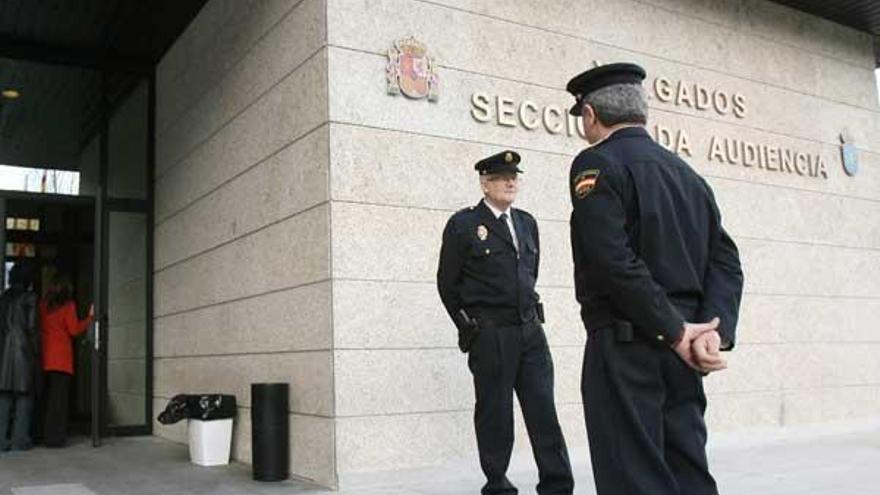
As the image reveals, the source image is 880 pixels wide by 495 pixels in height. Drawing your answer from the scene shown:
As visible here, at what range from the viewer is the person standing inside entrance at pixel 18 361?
7.66 meters

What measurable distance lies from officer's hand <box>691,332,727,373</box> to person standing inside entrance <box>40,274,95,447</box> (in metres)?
7.19

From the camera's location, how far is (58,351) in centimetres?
812

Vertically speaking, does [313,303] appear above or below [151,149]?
below

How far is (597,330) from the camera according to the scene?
2.48 m

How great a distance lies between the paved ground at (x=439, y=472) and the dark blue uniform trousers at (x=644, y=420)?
2.54 meters

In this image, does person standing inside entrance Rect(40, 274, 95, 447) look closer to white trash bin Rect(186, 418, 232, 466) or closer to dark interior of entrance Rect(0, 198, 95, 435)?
dark interior of entrance Rect(0, 198, 95, 435)

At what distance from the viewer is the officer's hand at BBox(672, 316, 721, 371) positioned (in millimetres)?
2305

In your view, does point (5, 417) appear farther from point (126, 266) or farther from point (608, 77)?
point (608, 77)

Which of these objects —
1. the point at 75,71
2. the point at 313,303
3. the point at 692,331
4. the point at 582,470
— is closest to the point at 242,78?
the point at 313,303

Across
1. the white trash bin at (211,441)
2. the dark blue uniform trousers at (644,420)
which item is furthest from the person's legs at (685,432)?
the white trash bin at (211,441)

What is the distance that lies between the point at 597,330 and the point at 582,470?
138 inches

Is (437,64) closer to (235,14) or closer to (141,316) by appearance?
(235,14)

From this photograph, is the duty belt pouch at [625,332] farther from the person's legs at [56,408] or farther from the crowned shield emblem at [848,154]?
the crowned shield emblem at [848,154]

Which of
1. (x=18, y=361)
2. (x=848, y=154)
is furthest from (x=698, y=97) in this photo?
(x=18, y=361)
